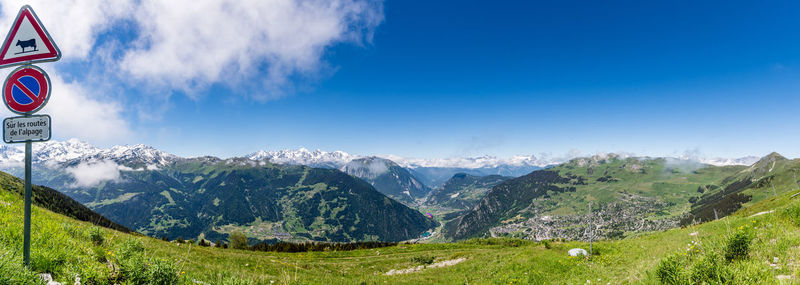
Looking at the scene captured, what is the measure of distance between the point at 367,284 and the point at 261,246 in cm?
5920

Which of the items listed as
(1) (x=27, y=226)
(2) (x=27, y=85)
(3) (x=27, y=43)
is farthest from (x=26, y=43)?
(1) (x=27, y=226)

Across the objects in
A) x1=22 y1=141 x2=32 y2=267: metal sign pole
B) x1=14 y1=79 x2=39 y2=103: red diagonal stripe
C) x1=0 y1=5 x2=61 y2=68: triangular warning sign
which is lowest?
x1=22 y1=141 x2=32 y2=267: metal sign pole

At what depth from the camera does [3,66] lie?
771 centimetres

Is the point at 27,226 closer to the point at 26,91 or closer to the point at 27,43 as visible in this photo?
the point at 26,91

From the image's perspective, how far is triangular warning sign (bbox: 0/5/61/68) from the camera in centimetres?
770

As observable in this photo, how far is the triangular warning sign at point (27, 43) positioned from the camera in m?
7.70

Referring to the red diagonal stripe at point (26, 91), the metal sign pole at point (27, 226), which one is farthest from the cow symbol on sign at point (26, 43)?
the metal sign pole at point (27, 226)

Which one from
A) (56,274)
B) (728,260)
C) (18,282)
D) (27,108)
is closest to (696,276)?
(728,260)

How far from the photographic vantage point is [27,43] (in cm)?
782

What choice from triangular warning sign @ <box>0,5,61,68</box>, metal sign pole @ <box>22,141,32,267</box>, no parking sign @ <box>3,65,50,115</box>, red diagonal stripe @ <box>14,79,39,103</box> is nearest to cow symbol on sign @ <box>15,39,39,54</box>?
triangular warning sign @ <box>0,5,61,68</box>

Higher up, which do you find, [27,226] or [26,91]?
[26,91]

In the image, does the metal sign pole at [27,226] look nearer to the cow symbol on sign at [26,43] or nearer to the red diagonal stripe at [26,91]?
the red diagonal stripe at [26,91]

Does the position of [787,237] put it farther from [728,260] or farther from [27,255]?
[27,255]

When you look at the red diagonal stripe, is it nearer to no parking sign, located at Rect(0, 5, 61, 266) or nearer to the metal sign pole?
no parking sign, located at Rect(0, 5, 61, 266)
